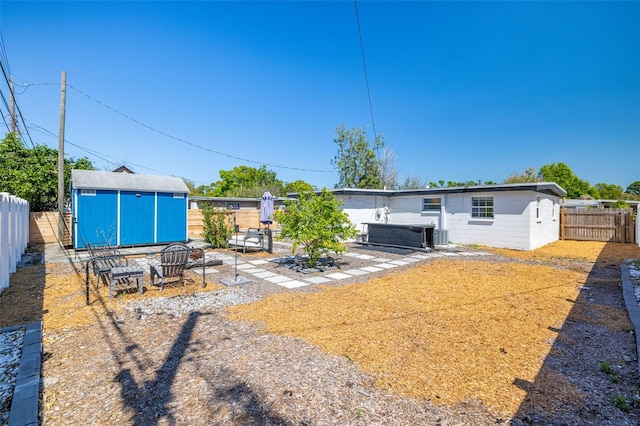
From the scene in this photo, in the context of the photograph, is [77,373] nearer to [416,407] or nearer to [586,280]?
[416,407]

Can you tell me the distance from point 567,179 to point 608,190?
1128cm

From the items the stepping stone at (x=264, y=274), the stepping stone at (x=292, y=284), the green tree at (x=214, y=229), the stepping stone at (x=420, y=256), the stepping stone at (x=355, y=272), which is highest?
the green tree at (x=214, y=229)

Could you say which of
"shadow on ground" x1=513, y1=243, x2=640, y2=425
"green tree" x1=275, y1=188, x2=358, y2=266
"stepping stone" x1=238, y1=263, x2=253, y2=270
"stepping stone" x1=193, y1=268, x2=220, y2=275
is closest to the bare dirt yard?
"shadow on ground" x1=513, y1=243, x2=640, y2=425

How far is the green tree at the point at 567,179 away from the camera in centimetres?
4159

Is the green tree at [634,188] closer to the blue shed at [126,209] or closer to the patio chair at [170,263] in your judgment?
the blue shed at [126,209]

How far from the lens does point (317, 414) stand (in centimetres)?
233

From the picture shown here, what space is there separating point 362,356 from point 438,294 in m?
3.18

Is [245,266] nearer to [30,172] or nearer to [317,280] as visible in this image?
[317,280]

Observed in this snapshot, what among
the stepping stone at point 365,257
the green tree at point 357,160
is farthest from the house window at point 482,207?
the green tree at point 357,160

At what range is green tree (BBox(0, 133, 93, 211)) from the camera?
45.1ft

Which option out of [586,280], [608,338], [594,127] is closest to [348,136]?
[594,127]

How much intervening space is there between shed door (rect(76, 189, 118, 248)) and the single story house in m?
9.13

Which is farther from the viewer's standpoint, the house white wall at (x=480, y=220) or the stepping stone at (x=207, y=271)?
the house white wall at (x=480, y=220)

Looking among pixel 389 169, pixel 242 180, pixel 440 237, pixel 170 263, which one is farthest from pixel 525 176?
pixel 242 180
